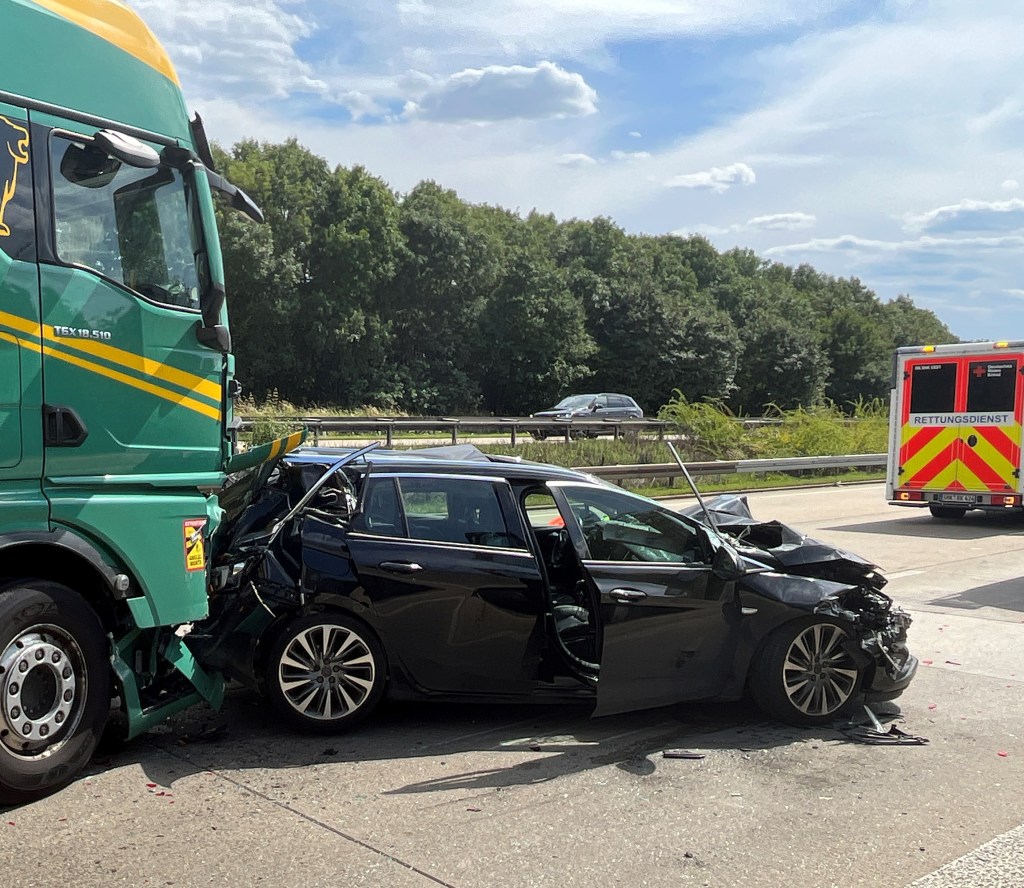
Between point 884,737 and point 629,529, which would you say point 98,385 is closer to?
point 629,529

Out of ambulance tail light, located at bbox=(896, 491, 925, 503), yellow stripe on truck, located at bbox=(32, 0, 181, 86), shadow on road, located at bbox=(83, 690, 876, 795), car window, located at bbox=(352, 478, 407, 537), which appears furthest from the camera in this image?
ambulance tail light, located at bbox=(896, 491, 925, 503)

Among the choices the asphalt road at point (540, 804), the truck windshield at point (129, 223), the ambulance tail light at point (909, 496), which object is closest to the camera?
the asphalt road at point (540, 804)

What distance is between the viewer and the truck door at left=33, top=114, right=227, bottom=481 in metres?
4.61

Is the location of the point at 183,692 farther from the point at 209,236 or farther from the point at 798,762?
the point at 798,762

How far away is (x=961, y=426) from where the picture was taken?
51.5 ft

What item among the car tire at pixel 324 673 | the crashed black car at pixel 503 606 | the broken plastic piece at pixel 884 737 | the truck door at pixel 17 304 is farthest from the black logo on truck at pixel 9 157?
the broken plastic piece at pixel 884 737

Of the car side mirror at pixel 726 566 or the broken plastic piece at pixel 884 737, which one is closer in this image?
the broken plastic piece at pixel 884 737

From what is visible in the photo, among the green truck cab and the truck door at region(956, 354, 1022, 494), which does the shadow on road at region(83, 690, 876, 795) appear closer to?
the green truck cab

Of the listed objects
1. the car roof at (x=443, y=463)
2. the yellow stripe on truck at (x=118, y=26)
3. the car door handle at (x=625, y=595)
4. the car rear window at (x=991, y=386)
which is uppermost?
the yellow stripe on truck at (x=118, y=26)

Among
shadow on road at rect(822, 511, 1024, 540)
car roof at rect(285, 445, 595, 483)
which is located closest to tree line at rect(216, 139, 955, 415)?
shadow on road at rect(822, 511, 1024, 540)

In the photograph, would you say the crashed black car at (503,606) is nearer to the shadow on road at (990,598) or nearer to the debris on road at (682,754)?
the debris on road at (682,754)

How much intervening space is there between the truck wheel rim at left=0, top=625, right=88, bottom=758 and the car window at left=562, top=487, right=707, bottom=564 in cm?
264

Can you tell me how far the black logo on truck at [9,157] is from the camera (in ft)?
14.6

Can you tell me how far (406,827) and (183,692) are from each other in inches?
63.6
